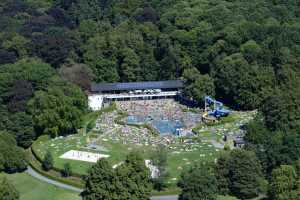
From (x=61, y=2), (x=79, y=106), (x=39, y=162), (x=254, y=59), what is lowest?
(x=39, y=162)

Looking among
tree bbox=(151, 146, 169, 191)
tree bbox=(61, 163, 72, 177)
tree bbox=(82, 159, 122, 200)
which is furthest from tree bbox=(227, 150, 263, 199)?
tree bbox=(61, 163, 72, 177)

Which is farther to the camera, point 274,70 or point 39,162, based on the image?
point 274,70

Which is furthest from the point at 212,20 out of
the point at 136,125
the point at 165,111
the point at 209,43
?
the point at 136,125

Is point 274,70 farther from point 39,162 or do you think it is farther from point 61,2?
point 61,2

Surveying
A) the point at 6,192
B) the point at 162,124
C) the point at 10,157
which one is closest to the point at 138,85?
the point at 162,124

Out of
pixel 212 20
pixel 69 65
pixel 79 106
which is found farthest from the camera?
pixel 212 20

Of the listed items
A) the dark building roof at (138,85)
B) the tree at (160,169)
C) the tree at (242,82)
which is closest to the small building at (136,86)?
the dark building roof at (138,85)
